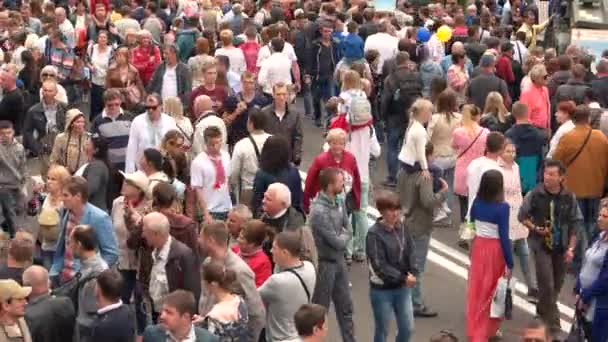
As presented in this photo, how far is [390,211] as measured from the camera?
444 inches

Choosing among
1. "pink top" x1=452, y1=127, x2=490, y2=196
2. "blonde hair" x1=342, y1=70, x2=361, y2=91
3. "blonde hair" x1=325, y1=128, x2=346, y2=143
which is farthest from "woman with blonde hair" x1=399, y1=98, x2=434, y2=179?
"blonde hair" x1=342, y1=70, x2=361, y2=91

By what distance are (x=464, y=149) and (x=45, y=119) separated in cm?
475

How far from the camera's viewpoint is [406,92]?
704 inches

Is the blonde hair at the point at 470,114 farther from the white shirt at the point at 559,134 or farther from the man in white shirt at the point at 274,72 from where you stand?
the man in white shirt at the point at 274,72

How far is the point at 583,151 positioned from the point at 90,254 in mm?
6002

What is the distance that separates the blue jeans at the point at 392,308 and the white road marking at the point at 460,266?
2118 millimetres

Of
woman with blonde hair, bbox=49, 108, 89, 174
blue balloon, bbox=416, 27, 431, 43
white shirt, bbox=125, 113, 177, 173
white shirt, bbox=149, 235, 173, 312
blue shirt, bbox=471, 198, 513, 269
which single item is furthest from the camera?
blue balloon, bbox=416, 27, 431, 43

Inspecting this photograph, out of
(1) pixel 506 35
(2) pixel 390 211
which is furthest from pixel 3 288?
(1) pixel 506 35

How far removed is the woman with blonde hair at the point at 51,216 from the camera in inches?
478

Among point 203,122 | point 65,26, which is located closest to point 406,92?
point 203,122

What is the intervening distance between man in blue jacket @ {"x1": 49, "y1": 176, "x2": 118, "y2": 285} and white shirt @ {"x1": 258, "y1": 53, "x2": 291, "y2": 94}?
756 centimetres

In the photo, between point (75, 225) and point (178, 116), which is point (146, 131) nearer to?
point (178, 116)

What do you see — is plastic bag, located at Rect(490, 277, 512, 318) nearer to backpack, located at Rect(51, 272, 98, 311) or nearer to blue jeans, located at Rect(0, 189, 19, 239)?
backpack, located at Rect(51, 272, 98, 311)

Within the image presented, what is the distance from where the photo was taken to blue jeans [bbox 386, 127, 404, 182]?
713 inches
